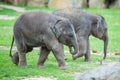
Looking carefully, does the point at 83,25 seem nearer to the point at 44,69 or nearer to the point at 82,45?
the point at 82,45

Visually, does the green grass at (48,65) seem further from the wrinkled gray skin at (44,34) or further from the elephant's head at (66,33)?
the elephant's head at (66,33)

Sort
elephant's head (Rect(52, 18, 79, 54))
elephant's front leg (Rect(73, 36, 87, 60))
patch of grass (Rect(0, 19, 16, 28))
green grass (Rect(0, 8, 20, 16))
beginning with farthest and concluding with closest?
green grass (Rect(0, 8, 20, 16))
patch of grass (Rect(0, 19, 16, 28))
elephant's front leg (Rect(73, 36, 87, 60))
elephant's head (Rect(52, 18, 79, 54))

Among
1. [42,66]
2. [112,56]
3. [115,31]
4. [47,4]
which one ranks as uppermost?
[42,66]

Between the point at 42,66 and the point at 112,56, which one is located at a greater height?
the point at 42,66

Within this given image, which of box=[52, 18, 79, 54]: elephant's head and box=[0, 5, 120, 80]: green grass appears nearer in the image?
box=[0, 5, 120, 80]: green grass

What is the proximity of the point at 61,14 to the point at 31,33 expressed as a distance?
2.02 m

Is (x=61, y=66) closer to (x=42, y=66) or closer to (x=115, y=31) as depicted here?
(x=42, y=66)

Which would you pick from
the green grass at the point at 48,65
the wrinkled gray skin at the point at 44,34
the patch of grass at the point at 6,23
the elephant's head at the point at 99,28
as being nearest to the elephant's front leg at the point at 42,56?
the wrinkled gray skin at the point at 44,34

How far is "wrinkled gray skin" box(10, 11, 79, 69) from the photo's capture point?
464 inches

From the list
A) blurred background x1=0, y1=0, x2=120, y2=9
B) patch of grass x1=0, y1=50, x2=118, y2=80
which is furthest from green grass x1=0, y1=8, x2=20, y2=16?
patch of grass x1=0, y1=50, x2=118, y2=80

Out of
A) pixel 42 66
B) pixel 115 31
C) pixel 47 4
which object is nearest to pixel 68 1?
pixel 47 4

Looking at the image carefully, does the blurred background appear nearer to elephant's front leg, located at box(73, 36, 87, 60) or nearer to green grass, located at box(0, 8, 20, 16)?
green grass, located at box(0, 8, 20, 16)

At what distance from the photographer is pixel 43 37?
38.8ft

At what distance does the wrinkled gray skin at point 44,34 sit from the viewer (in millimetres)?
11789
